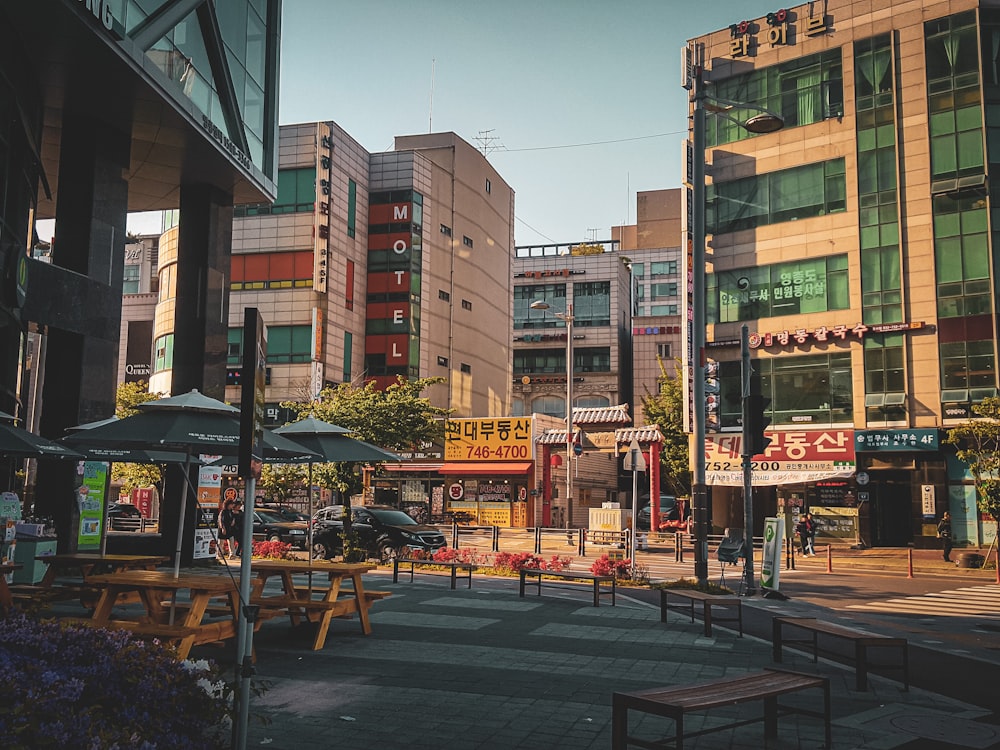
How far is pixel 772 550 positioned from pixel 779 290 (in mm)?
23406

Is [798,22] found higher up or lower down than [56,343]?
higher up

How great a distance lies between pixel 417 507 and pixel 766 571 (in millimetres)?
31270

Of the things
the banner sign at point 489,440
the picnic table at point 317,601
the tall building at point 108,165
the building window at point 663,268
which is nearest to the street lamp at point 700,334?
the picnic table at point 317,601

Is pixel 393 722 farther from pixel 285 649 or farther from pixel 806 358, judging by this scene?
pixel 806 358

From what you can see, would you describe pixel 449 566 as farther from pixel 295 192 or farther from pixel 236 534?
pixel 295 192

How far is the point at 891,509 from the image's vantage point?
36.7 meters

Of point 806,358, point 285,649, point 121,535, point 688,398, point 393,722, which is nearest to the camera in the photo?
point 393,722

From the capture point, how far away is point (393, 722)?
7520mm

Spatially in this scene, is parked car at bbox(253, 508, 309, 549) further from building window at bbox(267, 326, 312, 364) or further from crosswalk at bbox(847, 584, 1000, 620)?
building window at bbox(267, 326, 312, 364)

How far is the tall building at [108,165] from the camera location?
55.4 feet

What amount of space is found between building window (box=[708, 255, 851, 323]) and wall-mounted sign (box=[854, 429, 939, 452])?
5.41 meters

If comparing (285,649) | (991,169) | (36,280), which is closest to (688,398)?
(991,169)

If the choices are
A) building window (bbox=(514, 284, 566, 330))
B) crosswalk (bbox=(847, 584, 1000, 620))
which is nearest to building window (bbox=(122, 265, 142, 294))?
building window (bbox=(514, 284, 566, 330))

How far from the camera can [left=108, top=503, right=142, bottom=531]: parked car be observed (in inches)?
1431
